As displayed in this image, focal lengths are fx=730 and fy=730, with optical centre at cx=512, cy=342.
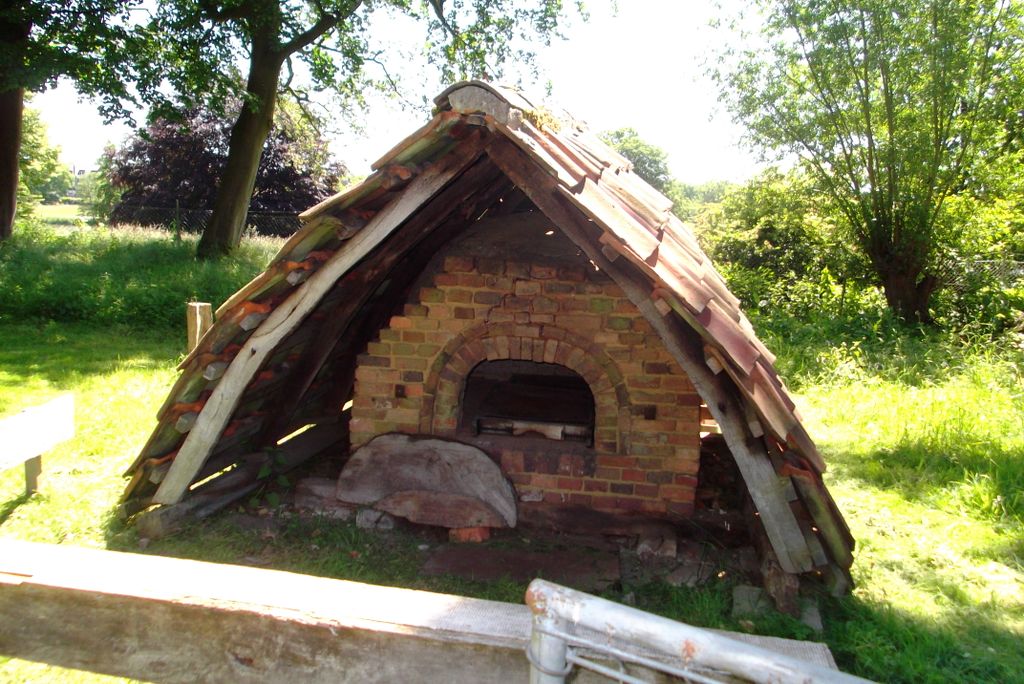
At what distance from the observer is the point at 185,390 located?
4340 millimetres

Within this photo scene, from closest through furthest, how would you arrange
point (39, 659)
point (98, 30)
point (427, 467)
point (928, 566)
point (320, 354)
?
point (39, 659)
point (928, 566)
point (427, 467)
point (320, 354)
point (98, 30)

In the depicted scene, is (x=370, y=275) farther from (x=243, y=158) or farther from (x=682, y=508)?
(x=243, y=158)

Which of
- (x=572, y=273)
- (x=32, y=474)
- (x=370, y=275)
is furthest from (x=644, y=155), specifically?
(x=32, y=474)

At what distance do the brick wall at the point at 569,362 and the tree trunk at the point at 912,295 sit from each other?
32.7 feet

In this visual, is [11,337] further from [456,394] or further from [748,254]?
[748,254]

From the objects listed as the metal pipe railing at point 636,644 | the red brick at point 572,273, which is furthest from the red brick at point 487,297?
the metal pipe railing at point 636,644

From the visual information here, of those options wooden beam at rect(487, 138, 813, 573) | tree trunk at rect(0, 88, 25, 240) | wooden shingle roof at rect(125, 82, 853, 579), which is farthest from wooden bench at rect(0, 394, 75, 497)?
tree trunk at rect(0, 88, 25, 240)

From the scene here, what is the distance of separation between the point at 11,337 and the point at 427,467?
893 cm

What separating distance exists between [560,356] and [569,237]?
55.2 inches

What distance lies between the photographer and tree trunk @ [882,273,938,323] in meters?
13.1

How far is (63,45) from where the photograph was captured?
1308 cm

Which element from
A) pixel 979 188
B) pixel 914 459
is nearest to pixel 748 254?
A: pixel 979 188

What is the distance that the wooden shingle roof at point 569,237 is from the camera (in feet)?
11.1

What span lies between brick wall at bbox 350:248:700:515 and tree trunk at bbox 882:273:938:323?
9980mm
